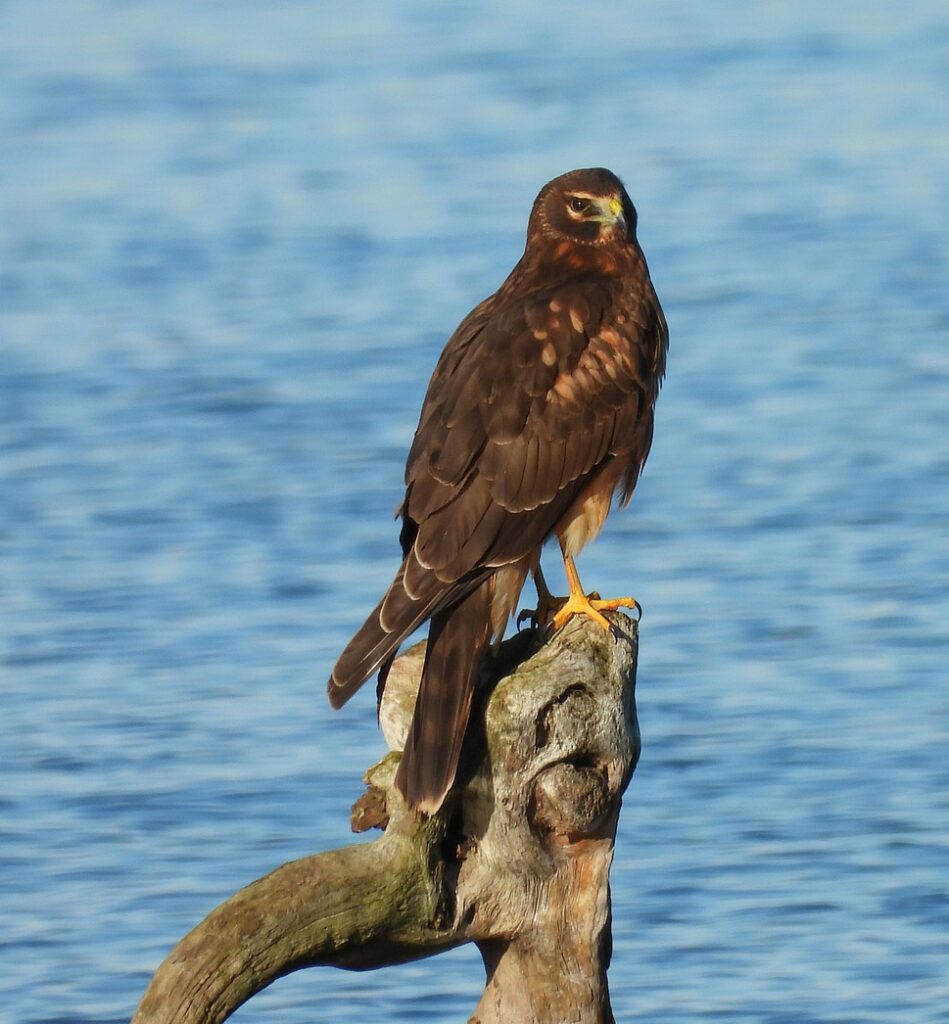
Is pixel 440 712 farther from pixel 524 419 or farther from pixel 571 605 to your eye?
pixel 524 419

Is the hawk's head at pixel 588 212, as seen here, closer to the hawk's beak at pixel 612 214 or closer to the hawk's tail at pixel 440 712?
the hawk's beak at pixel 612 214

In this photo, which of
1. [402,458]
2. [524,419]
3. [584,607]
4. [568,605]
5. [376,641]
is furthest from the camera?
[402,458]

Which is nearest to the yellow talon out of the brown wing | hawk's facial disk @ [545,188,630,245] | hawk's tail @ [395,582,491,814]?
the brown wing

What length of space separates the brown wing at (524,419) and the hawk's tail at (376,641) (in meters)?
0.07

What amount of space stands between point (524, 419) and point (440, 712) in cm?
110

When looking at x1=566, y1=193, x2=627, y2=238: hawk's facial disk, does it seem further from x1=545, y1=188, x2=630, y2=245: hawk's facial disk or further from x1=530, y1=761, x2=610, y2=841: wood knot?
x1=530, y1=761, x2=610, y2=841: wood knot

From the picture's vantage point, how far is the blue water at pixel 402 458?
7.97 metres

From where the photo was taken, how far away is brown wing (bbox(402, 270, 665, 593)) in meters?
5.78

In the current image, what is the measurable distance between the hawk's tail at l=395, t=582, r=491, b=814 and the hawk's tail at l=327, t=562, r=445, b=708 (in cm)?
8

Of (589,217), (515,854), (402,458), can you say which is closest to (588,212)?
(589,217)

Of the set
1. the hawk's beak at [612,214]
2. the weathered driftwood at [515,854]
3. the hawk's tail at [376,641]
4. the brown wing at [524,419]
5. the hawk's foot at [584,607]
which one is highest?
the hawk's beak at [612,214]

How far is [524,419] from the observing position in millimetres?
6074

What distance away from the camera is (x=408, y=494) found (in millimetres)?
5855

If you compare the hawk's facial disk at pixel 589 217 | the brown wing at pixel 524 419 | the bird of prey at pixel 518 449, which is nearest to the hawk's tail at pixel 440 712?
the bird of prey at pixel 518 449
